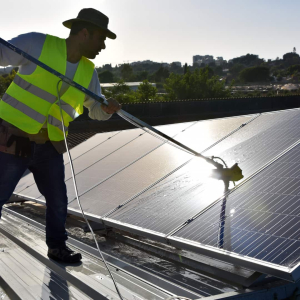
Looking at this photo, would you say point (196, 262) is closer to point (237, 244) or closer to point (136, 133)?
point (237, 244)

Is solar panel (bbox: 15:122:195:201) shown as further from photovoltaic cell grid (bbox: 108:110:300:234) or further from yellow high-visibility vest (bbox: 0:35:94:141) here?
yellow high-visibility vest (bbox: 0:35:94:141)

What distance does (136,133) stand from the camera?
30.4 feet

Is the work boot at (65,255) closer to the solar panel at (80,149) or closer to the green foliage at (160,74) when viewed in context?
the solar panel at (80,149)

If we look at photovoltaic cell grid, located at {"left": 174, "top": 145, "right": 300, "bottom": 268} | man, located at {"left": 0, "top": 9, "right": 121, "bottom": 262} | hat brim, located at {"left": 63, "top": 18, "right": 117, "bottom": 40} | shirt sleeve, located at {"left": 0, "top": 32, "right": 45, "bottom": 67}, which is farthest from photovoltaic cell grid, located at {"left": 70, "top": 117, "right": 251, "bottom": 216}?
shirt sleeve, located at {"left": 0, "top": 32, "right": 45, "bottom": 67}

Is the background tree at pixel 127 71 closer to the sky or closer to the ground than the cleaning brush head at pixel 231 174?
closer to the sky

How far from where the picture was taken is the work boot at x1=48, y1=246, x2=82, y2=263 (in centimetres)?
453

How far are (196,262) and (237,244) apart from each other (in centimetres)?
67

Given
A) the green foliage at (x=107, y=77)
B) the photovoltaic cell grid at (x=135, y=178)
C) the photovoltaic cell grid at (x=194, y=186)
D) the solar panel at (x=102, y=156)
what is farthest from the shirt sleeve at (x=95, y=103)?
the green foliage at (x=107, y=77)

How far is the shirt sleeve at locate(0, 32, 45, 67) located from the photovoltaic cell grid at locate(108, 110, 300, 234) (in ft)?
5.82

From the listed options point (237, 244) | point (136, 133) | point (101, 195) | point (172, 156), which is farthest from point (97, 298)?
point (136, 133)

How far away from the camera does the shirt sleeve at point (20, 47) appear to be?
4133 mm

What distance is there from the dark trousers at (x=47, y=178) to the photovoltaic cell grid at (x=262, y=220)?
1.09m

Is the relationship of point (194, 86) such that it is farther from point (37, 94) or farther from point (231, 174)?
point (37, 94)

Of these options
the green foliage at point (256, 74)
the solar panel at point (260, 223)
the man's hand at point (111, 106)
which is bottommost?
the solar panel at point (260, 223)
